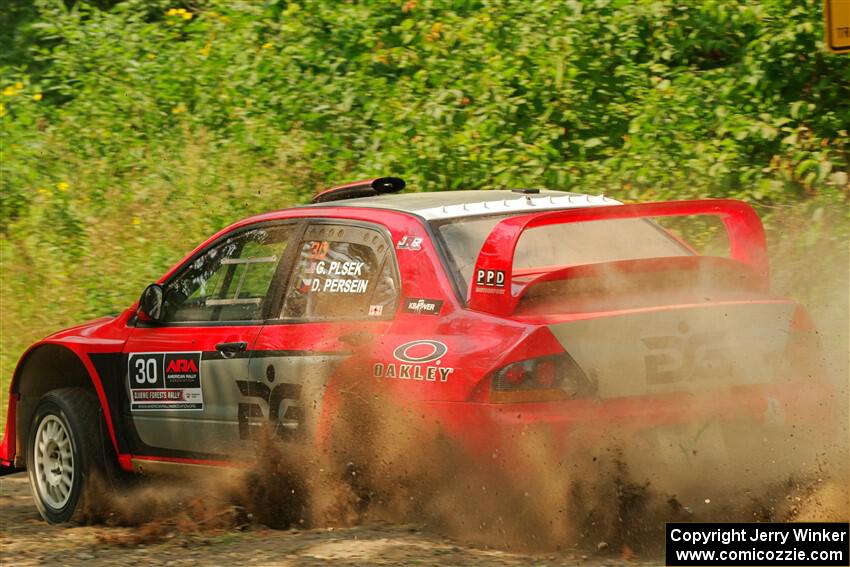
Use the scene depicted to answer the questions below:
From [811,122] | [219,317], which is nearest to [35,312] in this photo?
[219,317]

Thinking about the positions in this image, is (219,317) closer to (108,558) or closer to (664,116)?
(108,558)

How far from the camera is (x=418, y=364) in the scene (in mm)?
5371

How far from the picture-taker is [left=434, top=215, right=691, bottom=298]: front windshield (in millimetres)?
5797

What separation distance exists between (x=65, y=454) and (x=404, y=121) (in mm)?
5095

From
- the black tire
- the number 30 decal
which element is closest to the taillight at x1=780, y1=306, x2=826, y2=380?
the number 30 decal

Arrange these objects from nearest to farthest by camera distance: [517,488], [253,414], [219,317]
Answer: [517,488] → [253,414] → [219,317]

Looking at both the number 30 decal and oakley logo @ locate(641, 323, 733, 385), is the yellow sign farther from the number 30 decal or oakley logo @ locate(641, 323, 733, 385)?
the number 30 decal

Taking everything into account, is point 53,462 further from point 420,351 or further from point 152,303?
point 420,351

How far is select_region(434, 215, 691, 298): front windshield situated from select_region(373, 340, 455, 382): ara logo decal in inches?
17.0

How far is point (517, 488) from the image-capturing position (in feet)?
16.6

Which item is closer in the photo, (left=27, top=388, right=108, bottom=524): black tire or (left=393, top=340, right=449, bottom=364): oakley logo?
(left=393, top=340, right=449, bottom=364): oakley logo

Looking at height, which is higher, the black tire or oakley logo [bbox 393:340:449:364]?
oakley logo [bbox 393:340:449:364]

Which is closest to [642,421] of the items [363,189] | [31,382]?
[363,189]

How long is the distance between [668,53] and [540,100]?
112cm
